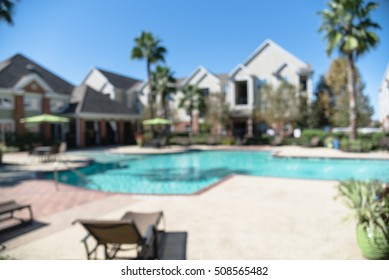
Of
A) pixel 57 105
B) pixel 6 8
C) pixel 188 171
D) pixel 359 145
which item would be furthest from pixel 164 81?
pixel 6 8

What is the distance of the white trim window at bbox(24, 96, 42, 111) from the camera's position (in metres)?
21.2

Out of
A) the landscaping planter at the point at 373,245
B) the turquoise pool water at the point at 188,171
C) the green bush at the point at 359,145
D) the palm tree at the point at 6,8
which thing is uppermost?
the palm tree at the point at 6,8

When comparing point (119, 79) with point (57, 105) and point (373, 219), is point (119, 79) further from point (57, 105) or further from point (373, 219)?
point (57, 105)

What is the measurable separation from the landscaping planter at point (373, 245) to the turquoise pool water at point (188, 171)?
603 centimetres

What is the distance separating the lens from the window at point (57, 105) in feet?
77.6

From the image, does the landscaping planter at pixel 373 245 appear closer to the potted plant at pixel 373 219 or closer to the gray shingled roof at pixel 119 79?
the potted plant at pixel 373 219

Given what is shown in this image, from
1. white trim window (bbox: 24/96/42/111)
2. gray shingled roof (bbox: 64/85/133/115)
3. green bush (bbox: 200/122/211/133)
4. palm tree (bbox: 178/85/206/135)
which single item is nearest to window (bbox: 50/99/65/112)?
gray shingled roof (bbox: 64/85/133/115)

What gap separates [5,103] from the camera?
19.7 metres

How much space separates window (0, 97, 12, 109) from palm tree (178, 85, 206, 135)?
13.8 meters

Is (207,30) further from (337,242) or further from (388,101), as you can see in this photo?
(337,242)

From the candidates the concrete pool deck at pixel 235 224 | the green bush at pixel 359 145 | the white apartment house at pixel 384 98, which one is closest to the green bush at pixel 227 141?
the green bush at pixel 359 145

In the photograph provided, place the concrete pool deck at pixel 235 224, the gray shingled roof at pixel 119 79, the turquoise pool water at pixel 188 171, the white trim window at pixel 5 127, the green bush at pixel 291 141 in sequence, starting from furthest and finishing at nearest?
the green bush at pixel 291 141
the white trim window at pixel 5 127
the turquoise pool water at pixel 188 171
the gray shingled roof at pixel 119 79
the concrete pool deck at pixel 235 224

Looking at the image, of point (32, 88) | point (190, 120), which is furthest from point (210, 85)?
point (32, 88)
